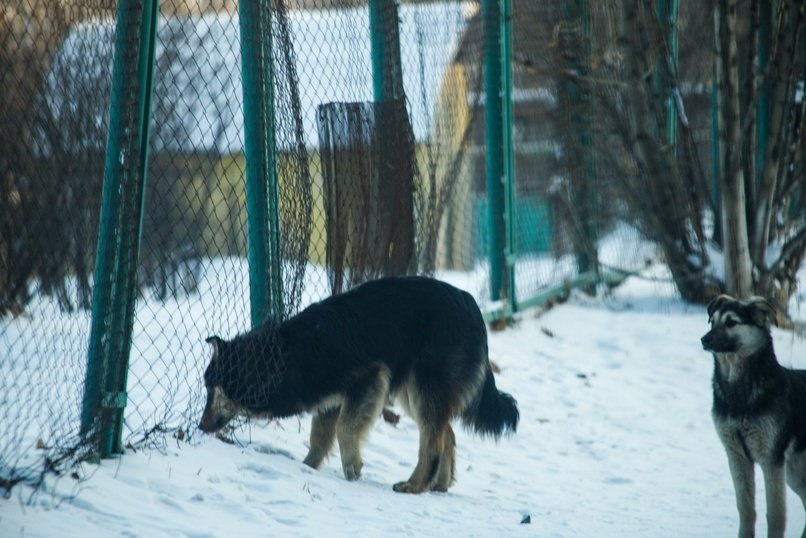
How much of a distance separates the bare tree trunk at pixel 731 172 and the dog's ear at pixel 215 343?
6459mm

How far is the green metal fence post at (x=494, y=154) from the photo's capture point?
10211 mm

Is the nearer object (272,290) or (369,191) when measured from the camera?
(272,290)

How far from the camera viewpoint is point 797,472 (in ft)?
17.4

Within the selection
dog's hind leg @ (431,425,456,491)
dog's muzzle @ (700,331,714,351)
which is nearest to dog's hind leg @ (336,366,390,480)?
dog's hind leg @ (431,425,456,491)

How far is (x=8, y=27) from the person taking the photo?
16.2 feet

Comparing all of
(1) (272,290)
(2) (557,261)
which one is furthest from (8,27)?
(2) (557,261)

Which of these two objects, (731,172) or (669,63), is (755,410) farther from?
(669,63)

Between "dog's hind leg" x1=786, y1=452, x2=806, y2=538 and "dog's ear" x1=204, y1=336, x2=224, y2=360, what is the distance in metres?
3.05

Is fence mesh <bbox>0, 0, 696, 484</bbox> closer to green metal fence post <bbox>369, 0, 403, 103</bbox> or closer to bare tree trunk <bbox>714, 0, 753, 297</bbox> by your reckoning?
green metal fence post <bbox>369, 0, 403, 103</bbox>

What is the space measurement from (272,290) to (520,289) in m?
4.69

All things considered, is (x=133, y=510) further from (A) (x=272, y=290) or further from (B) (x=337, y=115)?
(B) (x=337, y=115)

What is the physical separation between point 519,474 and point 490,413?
2.48ft

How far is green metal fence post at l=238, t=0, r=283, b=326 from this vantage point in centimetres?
633

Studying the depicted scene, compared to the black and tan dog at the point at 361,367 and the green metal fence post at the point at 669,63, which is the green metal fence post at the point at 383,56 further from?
the green metal fence post at the point at 669,63
